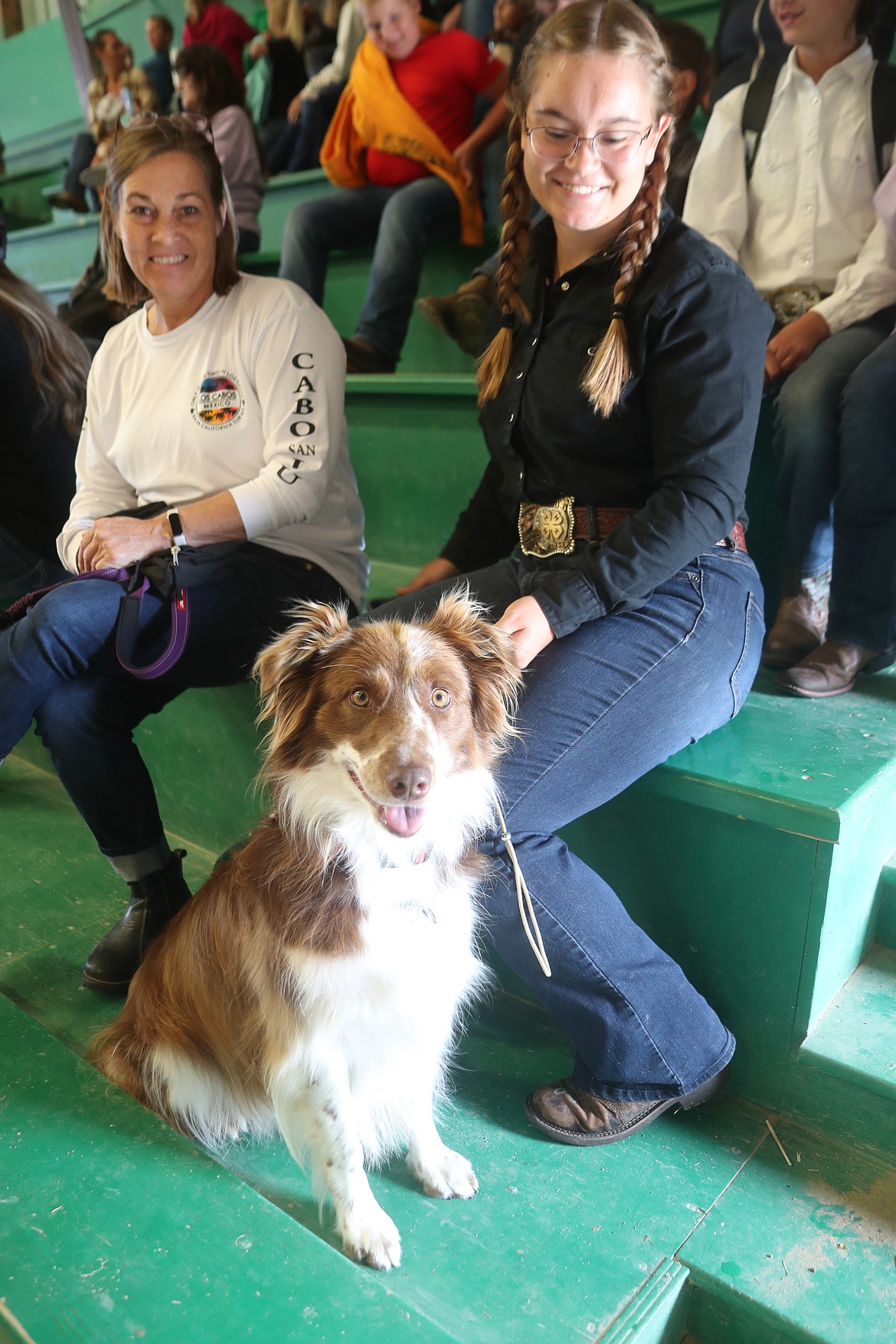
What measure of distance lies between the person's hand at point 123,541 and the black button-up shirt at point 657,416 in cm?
81

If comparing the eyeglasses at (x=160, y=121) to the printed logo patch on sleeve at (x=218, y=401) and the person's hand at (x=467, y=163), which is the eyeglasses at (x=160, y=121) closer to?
the printed logo patch on sleeve at (x=218, y=401)

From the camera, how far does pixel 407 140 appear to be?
348 cm

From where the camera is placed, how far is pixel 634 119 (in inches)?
57.0

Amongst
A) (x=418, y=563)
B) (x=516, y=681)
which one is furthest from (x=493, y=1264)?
(x=418, y=563)

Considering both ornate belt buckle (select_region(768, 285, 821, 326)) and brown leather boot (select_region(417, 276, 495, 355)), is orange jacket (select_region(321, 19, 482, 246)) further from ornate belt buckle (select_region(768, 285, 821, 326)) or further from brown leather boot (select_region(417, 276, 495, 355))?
ornate belt buckle (select_region(768, 285, 821, 326))

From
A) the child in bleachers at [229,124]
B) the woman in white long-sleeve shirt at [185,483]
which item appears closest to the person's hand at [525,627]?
the woman in white long-sleeve shirt at [185,483]

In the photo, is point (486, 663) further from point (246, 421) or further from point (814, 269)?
point (814, 269)

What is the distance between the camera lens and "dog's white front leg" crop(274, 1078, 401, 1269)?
1.40m

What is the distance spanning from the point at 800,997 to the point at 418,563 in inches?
74.8

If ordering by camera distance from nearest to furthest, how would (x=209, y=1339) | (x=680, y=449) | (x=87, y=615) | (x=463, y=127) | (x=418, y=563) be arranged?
1. (x=209, y=1339)
2. (x=680, y=449)
3. (x=87, y=615)
4. (x=418, y=563)
5. (x=463, y=127)

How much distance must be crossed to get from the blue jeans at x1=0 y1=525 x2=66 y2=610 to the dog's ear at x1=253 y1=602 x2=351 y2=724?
1.47m

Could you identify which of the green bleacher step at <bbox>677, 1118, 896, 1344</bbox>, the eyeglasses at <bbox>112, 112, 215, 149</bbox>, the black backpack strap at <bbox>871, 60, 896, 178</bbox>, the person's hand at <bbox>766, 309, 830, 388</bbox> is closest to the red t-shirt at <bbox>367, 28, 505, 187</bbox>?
the eyeglasses at <bbox>112, 112, 215, 149</bbox>

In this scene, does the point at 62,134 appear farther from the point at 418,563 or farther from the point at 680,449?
the point at 680,449

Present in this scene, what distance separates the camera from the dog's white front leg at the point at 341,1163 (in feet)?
4.60
